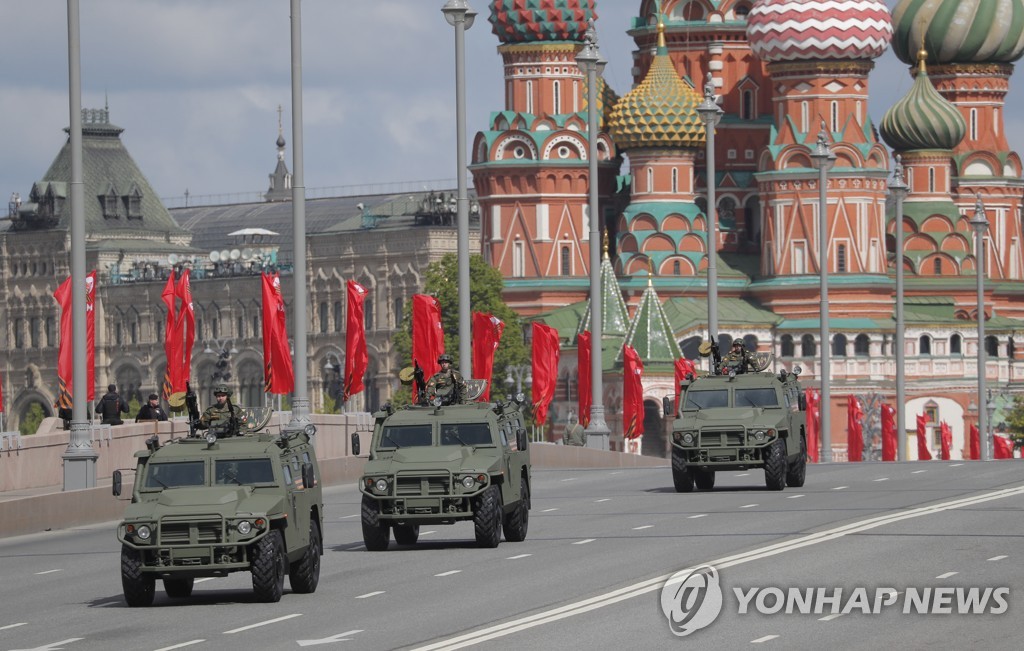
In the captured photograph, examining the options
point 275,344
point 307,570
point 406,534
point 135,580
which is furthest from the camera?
point 275,344

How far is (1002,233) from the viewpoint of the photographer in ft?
393

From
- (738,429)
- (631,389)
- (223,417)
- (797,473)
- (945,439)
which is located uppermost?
(631,389)

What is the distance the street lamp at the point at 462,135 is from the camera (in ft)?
150

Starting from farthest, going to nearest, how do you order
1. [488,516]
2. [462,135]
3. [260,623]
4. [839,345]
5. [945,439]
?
[839,345], [945,439], [462,135], [488,516], [260,623]

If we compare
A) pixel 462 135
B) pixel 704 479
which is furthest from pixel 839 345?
pixel 704 479

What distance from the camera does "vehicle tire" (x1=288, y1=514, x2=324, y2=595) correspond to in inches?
1014

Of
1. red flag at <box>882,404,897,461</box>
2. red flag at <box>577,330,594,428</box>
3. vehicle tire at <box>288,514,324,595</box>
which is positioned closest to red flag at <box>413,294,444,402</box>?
red flag at <box>577,330,594,428</box>

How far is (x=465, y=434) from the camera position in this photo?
30.3 metres

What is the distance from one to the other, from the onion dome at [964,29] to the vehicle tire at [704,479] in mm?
79164

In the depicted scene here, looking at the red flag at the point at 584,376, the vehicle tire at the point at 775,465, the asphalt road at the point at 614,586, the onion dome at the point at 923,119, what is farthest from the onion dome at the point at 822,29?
the asphalt road at the point at 614,586

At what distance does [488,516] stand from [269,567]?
211 inches

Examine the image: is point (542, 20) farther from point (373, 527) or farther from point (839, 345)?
point (373, 527)

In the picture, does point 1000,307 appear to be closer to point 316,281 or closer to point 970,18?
point 970,18

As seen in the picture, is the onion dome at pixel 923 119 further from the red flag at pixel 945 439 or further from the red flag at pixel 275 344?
the red flag at pixel 275 344
